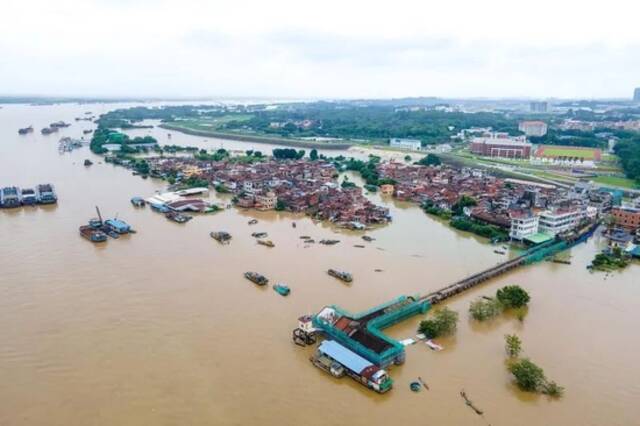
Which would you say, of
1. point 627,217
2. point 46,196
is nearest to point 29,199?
point 46,196

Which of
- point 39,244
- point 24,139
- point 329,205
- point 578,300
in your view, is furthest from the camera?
point 24,139

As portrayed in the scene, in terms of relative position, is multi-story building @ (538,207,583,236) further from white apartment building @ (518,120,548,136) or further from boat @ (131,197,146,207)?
white apartment building @ (518,120,548,136)

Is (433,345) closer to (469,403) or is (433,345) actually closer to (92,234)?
(469,403)

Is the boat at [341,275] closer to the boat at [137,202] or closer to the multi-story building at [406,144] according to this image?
the boat at [137,202]

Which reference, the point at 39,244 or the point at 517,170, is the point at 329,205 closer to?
the point at 39,244

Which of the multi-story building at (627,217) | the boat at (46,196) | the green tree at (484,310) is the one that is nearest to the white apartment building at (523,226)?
the multi-story building at (627,217)

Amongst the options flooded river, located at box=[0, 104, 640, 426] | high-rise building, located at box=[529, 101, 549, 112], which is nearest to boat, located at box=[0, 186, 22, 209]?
flooded river, located at box=[0, 104, 640, 426]

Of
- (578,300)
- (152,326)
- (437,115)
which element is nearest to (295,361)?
(152,326)
